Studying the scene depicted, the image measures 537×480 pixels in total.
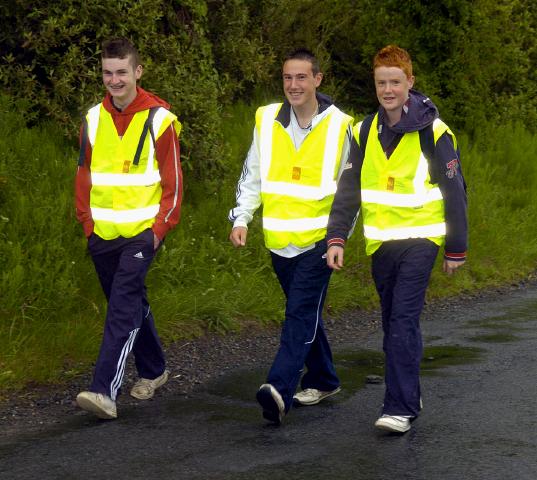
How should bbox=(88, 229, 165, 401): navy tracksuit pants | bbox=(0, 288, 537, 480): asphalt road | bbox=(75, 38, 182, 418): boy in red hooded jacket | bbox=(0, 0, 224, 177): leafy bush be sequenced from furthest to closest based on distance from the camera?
1. bbox=(0, 0, 224, 177): leafy bush
2. bbox=(75, 38, 182, 418): boy in red hooded jacket
3. bbox=(88, 229, 165, 401): navy tracksuit pants
4. bbox=(0, 288, 537, 480): asphalt road

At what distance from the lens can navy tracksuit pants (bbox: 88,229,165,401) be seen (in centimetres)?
642

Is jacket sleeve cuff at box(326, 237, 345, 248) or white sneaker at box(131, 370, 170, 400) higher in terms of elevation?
jacket sleeve cuff at box(326, 237, 345, 248)

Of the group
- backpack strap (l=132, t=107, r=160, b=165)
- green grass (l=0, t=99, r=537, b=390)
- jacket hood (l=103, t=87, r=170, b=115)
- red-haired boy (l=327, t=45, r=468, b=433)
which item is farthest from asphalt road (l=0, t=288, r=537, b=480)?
jacket hood (l=103, t=87, r=170, b=115)

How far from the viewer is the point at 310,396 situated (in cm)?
682

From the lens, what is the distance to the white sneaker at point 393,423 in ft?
19.8

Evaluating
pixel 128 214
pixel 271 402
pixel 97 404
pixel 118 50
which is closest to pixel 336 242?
pixel 271 402

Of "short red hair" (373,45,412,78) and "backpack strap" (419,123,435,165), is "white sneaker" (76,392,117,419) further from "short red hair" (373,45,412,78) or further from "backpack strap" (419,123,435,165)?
"short red hair" (373,45,412,78)

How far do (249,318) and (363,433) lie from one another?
2.91 m

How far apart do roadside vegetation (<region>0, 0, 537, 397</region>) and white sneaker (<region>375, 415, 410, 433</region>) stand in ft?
6.89

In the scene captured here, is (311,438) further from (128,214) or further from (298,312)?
(128,214)

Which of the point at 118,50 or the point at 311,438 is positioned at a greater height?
the point at 118,50

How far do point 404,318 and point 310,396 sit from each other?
887 millimetres

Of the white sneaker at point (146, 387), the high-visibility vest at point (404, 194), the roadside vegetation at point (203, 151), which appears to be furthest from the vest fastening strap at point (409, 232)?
the roadside vegetation at point (203, 151)

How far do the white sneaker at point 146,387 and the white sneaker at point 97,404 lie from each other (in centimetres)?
53
